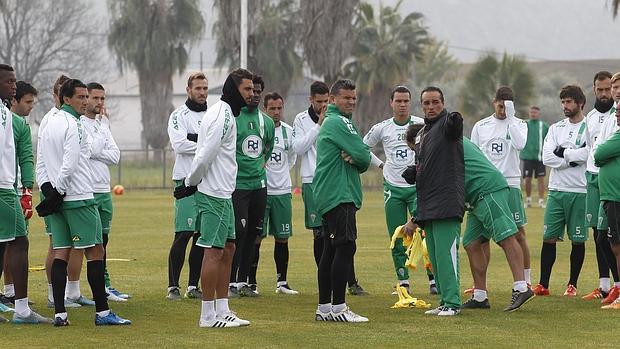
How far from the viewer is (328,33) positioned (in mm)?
48094

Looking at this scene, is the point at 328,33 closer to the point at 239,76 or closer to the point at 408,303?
the point at 408,303

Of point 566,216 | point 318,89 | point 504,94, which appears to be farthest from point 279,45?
point 566,216

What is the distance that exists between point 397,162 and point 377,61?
4508cm

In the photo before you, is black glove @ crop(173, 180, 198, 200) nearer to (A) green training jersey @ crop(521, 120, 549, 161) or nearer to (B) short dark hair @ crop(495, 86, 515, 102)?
(B) short dark hair @ crop(495, 86, 515, 102)

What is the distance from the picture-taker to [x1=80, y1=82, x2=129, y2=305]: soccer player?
1339 cm

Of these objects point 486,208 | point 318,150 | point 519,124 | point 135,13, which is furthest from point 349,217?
point 135,13

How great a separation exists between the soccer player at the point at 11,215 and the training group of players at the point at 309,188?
0.05 feet

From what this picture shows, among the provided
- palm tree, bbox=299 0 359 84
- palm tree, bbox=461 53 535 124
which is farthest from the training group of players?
palm tree, bbox=461 53 535 124

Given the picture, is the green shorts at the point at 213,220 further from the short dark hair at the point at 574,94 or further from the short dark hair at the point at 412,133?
the short dark hair at the point at 574,94

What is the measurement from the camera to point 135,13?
2672 inches

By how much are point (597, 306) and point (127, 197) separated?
92.3 ft

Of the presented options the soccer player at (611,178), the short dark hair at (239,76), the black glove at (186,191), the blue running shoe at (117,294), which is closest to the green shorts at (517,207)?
the soccer player at (611,178)

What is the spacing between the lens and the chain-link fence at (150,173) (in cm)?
4459

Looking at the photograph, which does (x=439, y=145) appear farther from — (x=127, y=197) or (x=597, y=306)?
(x=127, y=197)
